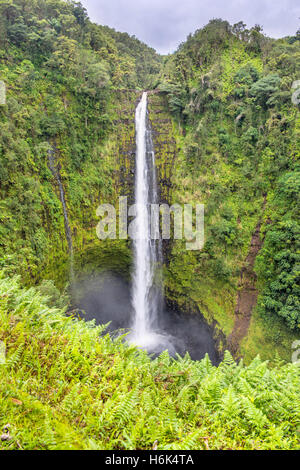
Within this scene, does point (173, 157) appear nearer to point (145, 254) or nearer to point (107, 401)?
point (145, 254)

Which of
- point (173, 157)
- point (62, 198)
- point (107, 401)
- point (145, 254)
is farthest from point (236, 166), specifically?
point (107, 401)

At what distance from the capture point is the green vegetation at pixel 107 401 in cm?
165

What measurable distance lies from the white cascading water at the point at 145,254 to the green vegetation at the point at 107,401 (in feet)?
43.2

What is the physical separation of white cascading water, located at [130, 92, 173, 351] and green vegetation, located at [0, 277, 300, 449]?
13163 millimetres

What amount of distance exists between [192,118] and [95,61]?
8550 millimetres

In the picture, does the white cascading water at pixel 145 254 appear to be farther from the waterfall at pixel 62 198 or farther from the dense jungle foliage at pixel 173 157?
the waterfall at pixel 62 198

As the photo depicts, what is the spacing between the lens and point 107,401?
1884 mm

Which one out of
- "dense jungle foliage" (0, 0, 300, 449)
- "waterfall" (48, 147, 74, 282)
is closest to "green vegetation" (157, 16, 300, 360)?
"dense jungle foliage" (0, 0, 300, 449)

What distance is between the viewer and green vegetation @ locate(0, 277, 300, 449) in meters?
1.65

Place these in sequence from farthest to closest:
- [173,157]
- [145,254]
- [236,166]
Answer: [173,157], [236,166], [145,254]

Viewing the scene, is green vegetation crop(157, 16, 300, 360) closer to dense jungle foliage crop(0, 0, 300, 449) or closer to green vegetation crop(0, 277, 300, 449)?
dense jungle foliage crop(0, 0, 300, 449)

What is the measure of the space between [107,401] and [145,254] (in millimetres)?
14194

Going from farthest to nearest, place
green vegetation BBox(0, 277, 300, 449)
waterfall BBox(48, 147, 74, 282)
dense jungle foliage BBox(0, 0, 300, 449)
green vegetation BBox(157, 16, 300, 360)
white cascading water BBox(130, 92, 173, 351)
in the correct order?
white cascading water BBox(130, 92, 173, 351) → waterfall BBox(48, 147, 74, 282) → green vegetation BBox(157, 16, 300, 360) → dense jungle foliage BBox(0, 0, 300, 449) → green vegetation BBox(0, 277, 300, 449)
